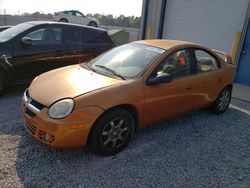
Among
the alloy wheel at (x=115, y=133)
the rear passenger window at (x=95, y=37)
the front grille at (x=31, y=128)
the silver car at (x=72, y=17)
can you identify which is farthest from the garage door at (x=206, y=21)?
the silver car at (x=72, y=17)

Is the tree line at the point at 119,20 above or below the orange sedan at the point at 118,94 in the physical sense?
below

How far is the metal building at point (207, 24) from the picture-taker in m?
8.05

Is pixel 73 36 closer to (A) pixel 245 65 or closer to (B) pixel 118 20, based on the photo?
(A) pixel 245 65

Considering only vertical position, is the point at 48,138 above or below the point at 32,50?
below

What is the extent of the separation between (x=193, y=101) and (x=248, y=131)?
47.0 inches

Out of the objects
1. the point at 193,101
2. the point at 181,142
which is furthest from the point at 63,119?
the point at 193,101

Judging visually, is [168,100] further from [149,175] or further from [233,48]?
[233,48]

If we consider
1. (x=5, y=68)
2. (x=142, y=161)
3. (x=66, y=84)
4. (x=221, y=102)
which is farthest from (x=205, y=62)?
(x=5, y=68)

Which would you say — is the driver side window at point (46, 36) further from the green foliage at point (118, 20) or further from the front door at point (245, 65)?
the green foliage at point (118, 20)

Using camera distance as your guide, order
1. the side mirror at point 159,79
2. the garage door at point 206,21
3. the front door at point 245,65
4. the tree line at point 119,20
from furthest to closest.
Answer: the tree line at point 119,20
the garage door at point 206,21
the front door at point 245,65
the side mirror at point 159,79

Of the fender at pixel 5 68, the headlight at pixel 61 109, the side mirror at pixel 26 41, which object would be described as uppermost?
the side mirror at pixel 26 41

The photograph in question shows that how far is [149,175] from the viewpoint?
3.00 m

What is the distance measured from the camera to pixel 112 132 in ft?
10.6

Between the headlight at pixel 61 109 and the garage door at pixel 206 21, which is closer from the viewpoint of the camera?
the headlight at pixel 61 109
